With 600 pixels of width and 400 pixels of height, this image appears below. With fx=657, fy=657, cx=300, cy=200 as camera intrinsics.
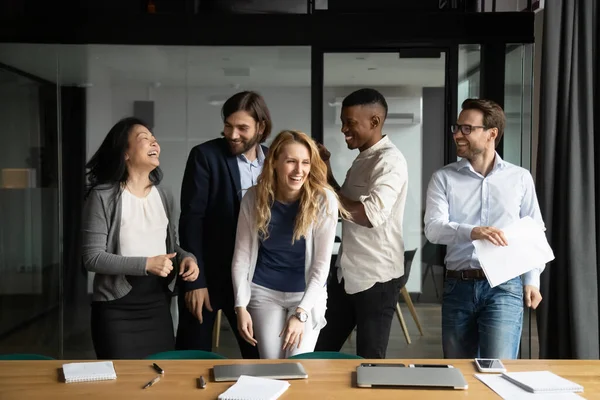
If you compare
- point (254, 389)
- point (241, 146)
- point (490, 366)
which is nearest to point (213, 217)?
point (241, 146)

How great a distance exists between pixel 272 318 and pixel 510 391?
128 centimetres

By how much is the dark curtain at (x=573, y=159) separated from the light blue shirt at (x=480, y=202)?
794 mm

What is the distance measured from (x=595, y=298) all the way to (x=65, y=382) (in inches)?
124

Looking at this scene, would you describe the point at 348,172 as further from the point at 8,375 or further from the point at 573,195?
the point at 8,375

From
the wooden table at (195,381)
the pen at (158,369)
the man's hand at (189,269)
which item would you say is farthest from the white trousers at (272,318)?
the pen at (158,369)

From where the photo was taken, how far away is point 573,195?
12.8 ft

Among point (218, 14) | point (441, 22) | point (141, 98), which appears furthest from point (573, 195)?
point (141, 98)

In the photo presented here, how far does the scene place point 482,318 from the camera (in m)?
3.11

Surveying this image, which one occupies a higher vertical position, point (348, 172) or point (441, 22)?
point (441, 22)

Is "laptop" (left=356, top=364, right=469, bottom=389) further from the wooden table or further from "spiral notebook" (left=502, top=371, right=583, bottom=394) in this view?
"spiral notebook" (left=502, top=371, right=583, bottom=394)

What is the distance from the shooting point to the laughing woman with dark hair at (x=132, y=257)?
3.29 m

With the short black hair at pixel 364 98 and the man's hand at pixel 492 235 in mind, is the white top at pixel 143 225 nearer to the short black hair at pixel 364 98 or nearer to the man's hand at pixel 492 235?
the short black hair at pixel 364 98

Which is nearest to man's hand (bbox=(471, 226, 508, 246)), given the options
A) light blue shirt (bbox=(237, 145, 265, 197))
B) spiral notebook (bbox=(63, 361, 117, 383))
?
light blue shirt (bbox=(237, 145, 265, 197))

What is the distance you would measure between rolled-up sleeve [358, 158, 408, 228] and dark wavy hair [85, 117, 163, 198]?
120cm
